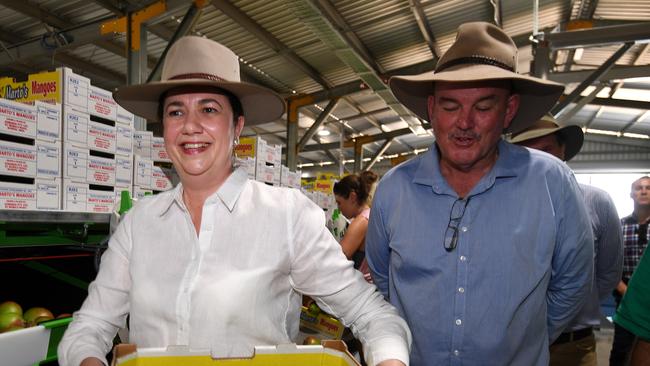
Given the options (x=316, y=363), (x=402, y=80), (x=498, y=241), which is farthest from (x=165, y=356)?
(x=402, y=80)

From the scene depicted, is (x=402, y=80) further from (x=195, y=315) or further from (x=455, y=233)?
(x=195, y=315)

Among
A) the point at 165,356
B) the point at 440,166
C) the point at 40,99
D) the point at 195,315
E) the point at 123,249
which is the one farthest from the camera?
the point at 40,99

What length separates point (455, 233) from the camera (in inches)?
56.6

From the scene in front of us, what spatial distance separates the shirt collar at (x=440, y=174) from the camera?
1.47 meters

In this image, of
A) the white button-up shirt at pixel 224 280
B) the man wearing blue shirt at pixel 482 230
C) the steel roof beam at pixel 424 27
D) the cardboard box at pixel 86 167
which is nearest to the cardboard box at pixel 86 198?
the cardboard box at pixel 86 167

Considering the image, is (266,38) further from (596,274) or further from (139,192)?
(596,274)

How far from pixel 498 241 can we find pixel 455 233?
131 millimetres

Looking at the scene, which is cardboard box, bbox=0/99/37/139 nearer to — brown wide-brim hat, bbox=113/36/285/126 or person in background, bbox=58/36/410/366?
brown wide-brim hat, bbox=113/36/285/126

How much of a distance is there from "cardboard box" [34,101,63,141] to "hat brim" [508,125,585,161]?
2416 mm

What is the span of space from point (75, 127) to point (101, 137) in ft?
0.58

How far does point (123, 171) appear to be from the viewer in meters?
2.84

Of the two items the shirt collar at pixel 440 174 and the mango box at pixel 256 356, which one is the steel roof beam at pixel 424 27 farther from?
the mango box at pixel 256 356

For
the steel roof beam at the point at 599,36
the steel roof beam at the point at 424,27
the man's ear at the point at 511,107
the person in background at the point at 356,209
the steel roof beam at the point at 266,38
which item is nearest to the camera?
the man's ear at the point at 511,107

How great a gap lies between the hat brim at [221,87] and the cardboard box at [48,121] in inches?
40.4
